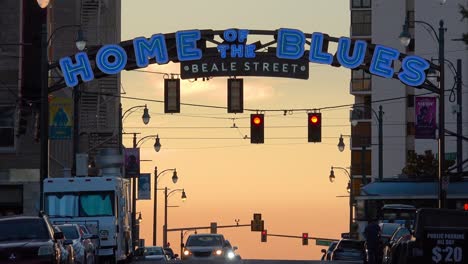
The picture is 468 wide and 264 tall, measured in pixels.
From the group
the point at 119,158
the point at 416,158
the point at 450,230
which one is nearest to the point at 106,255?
the point at 119,158

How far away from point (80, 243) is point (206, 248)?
2216cm

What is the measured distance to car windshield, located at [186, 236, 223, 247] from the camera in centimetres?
5834

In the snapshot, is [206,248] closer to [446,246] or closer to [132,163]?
[132,163]

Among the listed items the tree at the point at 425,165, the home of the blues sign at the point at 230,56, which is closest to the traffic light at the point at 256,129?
the home of the blues sign at the point at 230,56

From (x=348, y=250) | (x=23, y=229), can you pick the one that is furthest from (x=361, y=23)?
(x=23, y=229)

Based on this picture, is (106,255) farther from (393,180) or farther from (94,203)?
(393,180)

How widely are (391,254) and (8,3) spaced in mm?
34000

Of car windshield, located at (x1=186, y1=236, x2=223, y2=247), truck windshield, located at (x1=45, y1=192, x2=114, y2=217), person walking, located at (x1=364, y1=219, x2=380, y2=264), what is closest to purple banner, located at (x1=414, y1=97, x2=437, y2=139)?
car windshield, located at (x1=186, y1=236, x2=223, y2=247)

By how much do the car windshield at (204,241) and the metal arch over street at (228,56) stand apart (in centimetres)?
720

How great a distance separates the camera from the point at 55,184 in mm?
44906

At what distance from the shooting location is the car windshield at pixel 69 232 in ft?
119

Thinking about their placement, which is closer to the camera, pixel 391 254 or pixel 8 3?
pixel 391 254

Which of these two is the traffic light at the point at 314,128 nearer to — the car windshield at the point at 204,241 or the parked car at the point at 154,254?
the car windshield at the point at 204,241

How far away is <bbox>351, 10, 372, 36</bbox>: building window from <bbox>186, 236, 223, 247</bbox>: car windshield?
6326 cm
